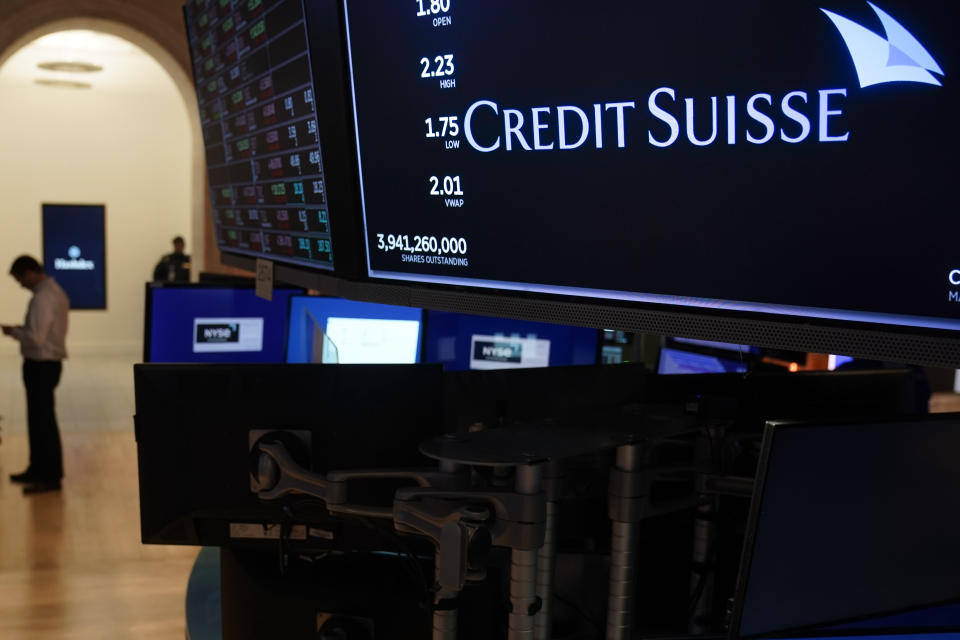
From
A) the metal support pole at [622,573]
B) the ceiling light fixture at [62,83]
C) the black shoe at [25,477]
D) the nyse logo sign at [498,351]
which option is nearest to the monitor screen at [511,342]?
the nyse logo sign at [498,351]

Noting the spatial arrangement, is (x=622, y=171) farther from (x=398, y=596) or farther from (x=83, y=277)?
(x=83, y=277)

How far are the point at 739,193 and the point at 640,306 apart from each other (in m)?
0.26

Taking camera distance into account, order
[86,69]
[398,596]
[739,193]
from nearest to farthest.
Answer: [739,193] → [398,596] → [86,69]

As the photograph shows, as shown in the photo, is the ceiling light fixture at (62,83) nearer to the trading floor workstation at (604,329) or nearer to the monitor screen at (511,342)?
the monitor screen at (511,342)

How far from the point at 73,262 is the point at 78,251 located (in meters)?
0.16

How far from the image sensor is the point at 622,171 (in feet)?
5.01

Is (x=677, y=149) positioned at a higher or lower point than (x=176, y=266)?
higher

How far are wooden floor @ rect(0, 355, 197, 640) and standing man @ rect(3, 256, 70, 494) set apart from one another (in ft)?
0.51

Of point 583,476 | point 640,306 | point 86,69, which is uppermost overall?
point 86,69

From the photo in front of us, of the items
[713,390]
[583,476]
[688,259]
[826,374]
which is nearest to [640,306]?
[688,259]

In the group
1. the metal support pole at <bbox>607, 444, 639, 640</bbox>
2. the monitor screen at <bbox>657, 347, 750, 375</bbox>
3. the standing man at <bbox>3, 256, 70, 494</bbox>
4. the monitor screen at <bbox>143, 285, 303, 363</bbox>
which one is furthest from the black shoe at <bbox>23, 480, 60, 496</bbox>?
the metal support pole at <bbox>607, 444, 639, 640</bbox>

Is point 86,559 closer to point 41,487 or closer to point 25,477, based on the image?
point 41,487

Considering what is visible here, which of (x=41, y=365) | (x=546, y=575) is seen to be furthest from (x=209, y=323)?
(x=41, y=365)

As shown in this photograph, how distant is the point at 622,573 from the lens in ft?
5.34
